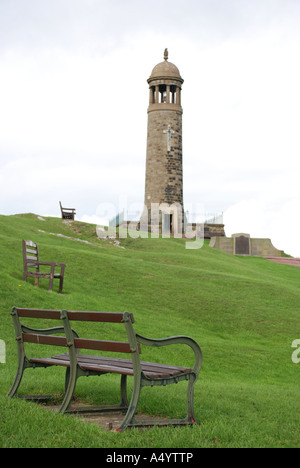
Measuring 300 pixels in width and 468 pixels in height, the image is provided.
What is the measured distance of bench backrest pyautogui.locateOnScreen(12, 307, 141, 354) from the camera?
20.2 feet

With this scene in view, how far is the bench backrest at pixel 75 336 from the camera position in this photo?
242 inches

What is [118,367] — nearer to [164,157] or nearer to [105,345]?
[105,345]

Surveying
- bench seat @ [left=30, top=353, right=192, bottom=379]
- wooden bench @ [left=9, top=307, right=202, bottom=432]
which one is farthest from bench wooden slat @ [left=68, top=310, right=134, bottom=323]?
bench seat @ [left=30, top=353, right=192, bottom=379]

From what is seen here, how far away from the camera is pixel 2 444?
5387 millimetres

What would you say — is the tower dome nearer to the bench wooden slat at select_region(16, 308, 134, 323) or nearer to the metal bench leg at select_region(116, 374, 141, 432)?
the bench wooden slat at select_region(16, 308, 134, 323)

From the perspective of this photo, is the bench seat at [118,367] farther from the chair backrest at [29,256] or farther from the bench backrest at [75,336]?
the chair backrest at [29,256]

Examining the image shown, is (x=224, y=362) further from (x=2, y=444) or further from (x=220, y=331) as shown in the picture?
(x=2, y=444)

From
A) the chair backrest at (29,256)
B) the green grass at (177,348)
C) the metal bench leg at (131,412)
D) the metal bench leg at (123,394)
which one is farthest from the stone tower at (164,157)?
the metal bench leg at (131,412)

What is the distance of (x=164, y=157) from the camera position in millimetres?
56344

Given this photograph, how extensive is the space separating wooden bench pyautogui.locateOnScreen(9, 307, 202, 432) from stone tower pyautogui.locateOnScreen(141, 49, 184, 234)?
48.3 meters

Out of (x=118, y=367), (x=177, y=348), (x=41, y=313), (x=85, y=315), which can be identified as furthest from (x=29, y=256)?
(x=85, y=315)

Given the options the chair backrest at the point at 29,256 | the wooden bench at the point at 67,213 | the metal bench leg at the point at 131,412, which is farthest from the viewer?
the wooden bench at the point at 67,213

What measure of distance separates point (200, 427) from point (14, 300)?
1056cm

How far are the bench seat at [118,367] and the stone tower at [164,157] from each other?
4824 centimetres
